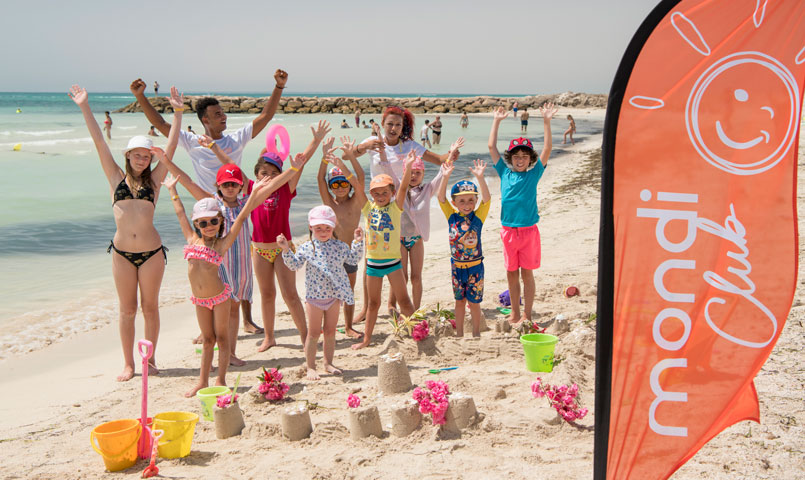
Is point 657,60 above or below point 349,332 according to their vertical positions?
above

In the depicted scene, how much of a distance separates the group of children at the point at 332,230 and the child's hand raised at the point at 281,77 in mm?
587

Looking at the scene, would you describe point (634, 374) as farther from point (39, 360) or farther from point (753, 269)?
point (39, 360)

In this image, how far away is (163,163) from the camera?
534 cm

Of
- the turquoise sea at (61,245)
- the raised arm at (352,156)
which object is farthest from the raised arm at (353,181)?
the turquoise sea at (61,245)

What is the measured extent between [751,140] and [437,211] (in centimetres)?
1165

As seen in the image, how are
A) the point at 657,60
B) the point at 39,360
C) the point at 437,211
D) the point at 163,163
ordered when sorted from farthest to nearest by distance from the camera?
the point at 437,211, the point at 39,360, the point at 163,163, the point at 657,60

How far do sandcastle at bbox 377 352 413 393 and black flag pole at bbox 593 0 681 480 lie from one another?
7.15ft

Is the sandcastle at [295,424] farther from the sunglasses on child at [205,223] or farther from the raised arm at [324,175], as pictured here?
the raised arm at [324,175]

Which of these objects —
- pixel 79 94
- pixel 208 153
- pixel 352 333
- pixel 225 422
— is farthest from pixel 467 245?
pixel 79 94

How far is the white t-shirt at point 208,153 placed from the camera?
19.3 ft

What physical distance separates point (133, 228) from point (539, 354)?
3.47 metres

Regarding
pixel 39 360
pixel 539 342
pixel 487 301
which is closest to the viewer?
pixel 539 342

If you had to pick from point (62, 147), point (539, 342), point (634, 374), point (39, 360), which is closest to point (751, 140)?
point (634, 374)

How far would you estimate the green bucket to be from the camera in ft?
15.3
